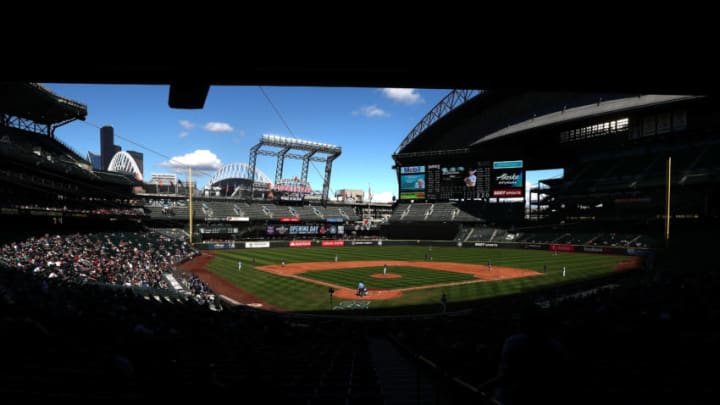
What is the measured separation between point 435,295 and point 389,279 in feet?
22.8

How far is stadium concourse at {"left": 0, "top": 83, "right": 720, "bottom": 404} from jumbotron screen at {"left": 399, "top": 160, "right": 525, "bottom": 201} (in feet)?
1.20

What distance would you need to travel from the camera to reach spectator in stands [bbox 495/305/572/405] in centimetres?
290

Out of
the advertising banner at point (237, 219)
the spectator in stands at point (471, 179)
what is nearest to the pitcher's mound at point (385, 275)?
the spectator in stands at point (471, 179)

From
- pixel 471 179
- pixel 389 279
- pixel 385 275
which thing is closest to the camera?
pixel 389 279

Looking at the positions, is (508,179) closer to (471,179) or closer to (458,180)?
(471,179)

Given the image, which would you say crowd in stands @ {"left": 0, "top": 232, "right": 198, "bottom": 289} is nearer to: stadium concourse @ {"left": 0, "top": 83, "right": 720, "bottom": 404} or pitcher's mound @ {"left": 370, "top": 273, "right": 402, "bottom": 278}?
stadium concourse @ {"left": 0, "top": 83, "right": 720, "bottom": 404}

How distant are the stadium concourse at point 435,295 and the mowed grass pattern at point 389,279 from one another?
7.15 meters

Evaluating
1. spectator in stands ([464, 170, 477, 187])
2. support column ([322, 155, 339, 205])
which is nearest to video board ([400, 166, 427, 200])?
spectator in stands ([464, 170, 477, 187])

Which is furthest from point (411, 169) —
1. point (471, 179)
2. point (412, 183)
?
point (471, 179)

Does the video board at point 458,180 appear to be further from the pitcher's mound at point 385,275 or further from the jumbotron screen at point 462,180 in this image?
the pitcher's mound at point 385,275

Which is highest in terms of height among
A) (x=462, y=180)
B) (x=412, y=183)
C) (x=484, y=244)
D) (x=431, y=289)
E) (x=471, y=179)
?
(x=471, y=179)

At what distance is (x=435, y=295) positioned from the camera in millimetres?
25906

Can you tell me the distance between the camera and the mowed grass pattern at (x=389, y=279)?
99.6ft

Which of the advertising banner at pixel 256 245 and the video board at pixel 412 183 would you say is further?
the video board at pixel 412 183
